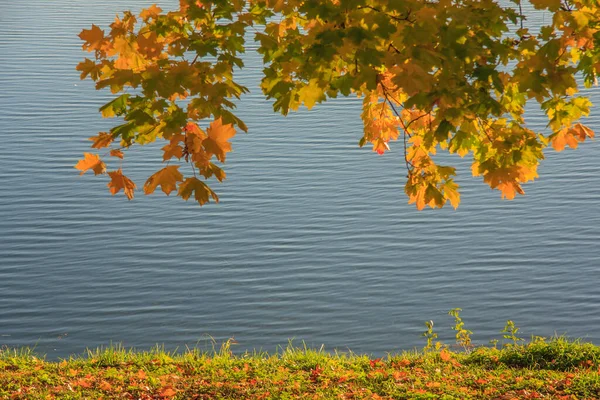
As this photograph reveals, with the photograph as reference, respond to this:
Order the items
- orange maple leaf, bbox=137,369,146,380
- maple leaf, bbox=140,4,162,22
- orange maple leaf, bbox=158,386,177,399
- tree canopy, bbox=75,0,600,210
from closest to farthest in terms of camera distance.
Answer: tree canopy, bbox=75,0,600,210 → maple leaf, bbox=140,4,162,22 → orange maple leaf, bbox=158,386,177,399 → orange maple leaf, bbox=137,369,146,380

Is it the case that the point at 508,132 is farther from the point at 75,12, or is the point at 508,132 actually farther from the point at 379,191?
the point at 75,12

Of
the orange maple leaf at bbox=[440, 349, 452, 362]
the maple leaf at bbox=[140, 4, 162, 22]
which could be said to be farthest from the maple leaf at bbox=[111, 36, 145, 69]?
the orange maple leaf at bbox=[440, 349, 452, 362]

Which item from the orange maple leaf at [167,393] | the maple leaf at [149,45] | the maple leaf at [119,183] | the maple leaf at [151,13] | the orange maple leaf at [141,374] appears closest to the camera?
the maple leaf at [119,183]

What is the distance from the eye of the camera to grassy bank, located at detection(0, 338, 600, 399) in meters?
5.62

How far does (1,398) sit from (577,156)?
1140 cm

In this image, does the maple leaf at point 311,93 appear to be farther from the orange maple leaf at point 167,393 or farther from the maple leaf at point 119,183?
the orange maple leaf at point 167,393

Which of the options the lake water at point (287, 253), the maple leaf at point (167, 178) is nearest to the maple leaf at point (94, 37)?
the maple leaf at point (167, 178)

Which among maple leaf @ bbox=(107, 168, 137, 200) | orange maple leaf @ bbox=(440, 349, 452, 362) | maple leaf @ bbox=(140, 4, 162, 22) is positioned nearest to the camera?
maple leaf @ bbox=(107, 168, 137, 200)

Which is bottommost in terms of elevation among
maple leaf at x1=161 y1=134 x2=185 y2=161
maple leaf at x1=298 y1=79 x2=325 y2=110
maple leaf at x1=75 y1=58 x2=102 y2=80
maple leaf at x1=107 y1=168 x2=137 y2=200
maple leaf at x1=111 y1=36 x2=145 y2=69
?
maple leaf at x1=107 y1=168 x2=137 y2=200

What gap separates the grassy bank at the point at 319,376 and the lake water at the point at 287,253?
1.86 m

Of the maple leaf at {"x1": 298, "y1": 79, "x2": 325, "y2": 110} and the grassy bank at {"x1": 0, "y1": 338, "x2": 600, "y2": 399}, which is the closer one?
the maple leaf at {"x1": 298, "y1": 79, "x2": 325, "y2": 110}

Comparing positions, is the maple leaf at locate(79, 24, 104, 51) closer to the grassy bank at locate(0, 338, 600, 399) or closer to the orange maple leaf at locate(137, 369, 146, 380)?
the grassy bank at locate(0, 338, 600, 399)

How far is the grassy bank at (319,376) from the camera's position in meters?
5.62

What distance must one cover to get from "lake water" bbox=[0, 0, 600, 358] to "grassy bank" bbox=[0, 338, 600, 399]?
186 cm
